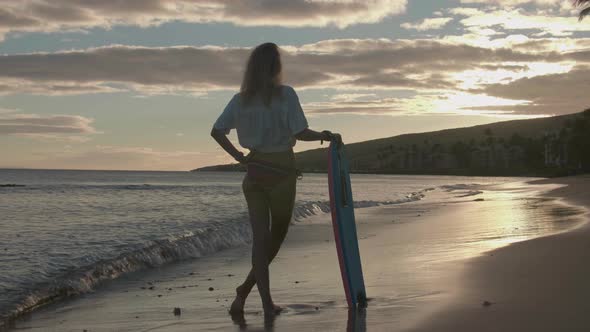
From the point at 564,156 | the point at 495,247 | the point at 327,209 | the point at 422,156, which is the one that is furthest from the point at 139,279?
the point at 422,156

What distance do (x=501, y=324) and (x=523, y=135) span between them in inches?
7741

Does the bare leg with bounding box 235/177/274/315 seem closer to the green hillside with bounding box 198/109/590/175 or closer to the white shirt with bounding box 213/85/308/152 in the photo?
the white shirt with bounding box 213/85/308/152

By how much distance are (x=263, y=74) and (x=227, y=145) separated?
620 mm

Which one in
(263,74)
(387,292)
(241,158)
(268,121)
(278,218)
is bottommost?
(387,292)

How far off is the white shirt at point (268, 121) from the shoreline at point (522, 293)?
168 cm

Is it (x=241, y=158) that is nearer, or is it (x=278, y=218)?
(x=241, y=158)

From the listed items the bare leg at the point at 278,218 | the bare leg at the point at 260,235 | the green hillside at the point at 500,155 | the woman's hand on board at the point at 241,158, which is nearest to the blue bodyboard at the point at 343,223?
the bare leg at the point at 278,218

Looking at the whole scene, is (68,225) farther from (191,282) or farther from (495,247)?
(495,247)

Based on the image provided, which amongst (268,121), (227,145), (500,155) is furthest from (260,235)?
(500,155)

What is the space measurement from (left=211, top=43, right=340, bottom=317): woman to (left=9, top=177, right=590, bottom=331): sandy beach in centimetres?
64

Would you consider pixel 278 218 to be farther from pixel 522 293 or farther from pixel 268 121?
pixel 522 293

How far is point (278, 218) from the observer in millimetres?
5250

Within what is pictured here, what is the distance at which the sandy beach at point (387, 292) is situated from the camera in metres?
4.59

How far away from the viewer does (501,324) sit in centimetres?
425
